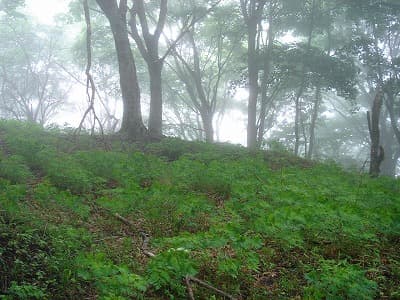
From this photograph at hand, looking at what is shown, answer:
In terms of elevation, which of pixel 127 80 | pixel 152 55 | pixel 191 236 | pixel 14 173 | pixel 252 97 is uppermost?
pixel 152 55

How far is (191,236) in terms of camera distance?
4.73 m

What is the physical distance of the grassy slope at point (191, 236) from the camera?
13.1 ft

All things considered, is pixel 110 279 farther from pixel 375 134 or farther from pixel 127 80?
pixel 375 134

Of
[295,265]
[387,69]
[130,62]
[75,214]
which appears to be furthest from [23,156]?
[387,69]

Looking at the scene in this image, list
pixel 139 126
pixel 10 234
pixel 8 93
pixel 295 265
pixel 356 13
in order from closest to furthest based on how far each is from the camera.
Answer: pixel 10 234 → pixel 295 265 → pixel 139 126 → pixel 356 13 → pixel 8 93

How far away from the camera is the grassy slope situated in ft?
13.1

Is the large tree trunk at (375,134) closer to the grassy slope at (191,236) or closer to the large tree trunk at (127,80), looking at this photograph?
the grassy slope at (191,236)

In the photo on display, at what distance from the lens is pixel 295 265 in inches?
201

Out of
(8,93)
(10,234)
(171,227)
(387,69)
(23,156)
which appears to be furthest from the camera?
(8,93)

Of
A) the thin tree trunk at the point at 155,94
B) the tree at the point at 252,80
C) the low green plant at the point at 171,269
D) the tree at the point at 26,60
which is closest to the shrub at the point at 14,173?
the low green plant at the point at 171,269

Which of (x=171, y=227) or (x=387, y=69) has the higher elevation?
(x=387, y=69)

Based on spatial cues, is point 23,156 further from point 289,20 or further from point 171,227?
point 289,20

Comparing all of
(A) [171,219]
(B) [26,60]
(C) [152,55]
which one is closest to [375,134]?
(C) [152,55]

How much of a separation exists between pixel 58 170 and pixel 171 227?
327 centimetres
